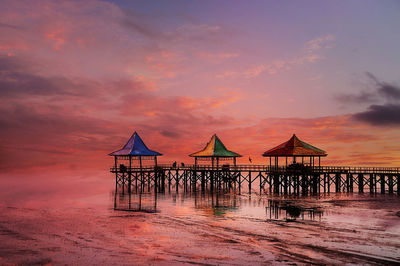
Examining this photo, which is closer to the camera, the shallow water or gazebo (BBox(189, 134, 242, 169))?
→ the shallow water

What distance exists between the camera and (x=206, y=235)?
19250 millimetres

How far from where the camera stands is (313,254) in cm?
1498

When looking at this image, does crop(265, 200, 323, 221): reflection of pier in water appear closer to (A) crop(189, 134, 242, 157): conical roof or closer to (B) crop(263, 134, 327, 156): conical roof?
(B) crop(263, 134, 327, 156): conical roof

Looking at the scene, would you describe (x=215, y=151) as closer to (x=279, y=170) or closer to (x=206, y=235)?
(x=279, y=170)

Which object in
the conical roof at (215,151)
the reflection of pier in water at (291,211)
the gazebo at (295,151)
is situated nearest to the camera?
the reflection of pier in water at (291,211)

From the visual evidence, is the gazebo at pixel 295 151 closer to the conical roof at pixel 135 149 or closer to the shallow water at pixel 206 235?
the shallow water at pixel 206 235

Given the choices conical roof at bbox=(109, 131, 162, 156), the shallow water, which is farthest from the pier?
the shallow water

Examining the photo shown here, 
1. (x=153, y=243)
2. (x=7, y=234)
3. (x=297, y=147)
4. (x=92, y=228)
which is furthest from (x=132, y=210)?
(x=297, y=147)

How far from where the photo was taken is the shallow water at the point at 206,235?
1500cm

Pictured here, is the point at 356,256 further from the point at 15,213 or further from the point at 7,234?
the point at 15,213

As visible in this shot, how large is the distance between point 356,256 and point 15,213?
86.2 feet

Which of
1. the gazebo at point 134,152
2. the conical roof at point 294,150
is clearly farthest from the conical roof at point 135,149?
the conical roof at point 294,150

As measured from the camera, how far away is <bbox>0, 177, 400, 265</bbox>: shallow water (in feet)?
49.2

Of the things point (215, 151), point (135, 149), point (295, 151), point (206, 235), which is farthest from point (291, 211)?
point (135, 149)
